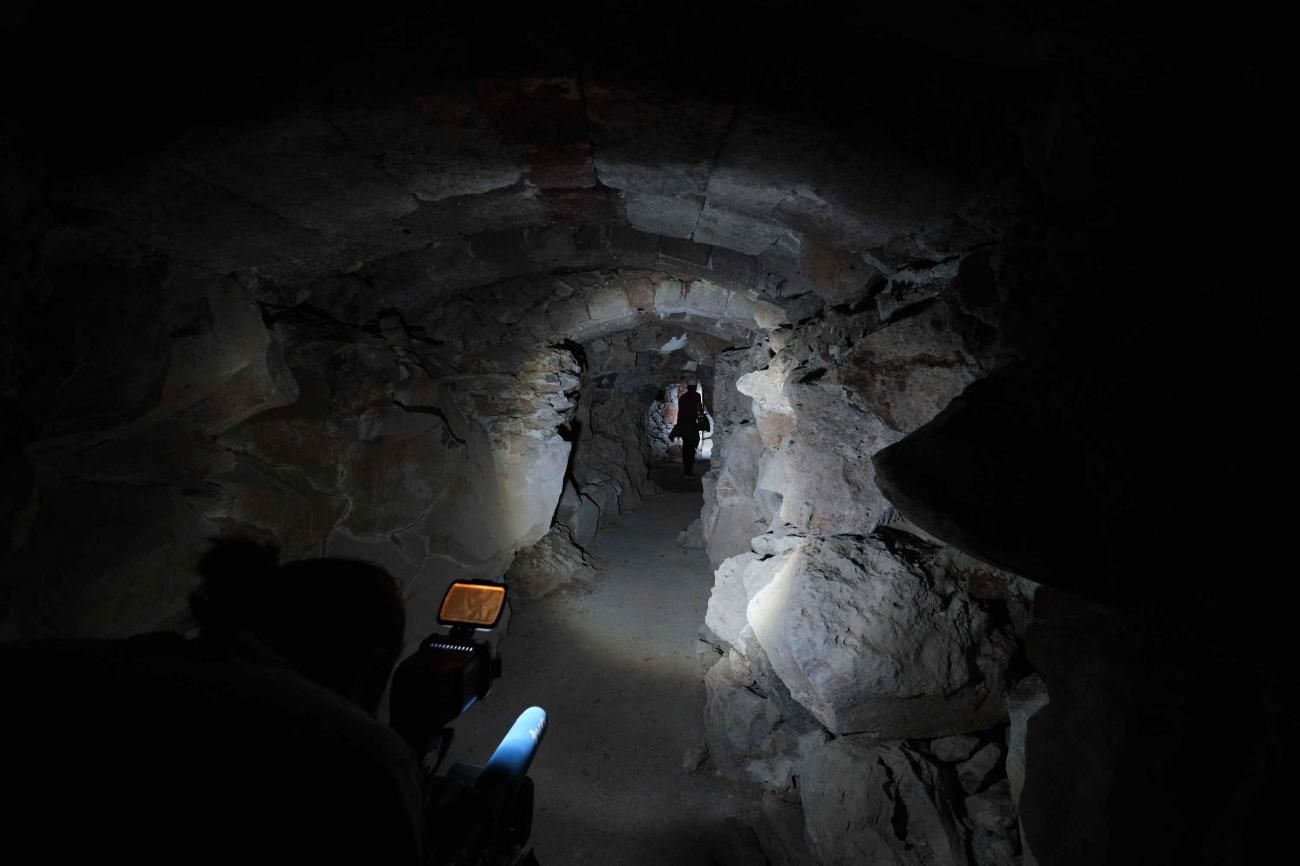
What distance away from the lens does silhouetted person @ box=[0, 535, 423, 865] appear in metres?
0.57

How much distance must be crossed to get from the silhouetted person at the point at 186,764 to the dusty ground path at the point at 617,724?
2.27 meters

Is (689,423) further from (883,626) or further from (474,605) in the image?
(474,605)

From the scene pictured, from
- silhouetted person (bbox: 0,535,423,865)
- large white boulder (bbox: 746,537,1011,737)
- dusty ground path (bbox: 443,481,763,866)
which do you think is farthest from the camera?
dusty ground path (bbox: 443,481,763,866)

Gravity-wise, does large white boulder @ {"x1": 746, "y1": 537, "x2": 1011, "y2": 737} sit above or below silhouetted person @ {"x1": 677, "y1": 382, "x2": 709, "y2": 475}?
below

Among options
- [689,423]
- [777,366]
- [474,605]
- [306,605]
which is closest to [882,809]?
[474,605]

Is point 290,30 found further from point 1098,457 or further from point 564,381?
point 564,381

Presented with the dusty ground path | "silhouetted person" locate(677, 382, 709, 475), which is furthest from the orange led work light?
"silhouetted person" locate(677, 382, 709, 475)

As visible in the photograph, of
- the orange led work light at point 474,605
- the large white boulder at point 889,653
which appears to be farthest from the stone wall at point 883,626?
the orange led work light at point 474,605

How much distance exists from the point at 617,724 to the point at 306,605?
1.93 m

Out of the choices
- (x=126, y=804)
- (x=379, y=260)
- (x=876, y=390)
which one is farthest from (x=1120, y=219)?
(x=379, y=260)

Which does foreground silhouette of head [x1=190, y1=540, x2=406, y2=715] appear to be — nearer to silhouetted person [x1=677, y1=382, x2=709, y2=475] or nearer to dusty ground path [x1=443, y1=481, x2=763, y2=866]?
dusty ground path [x1=443, y1=481, x2=763, y2=866]

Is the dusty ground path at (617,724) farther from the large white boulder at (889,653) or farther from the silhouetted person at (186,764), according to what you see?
the silhouetted person at (186,764)

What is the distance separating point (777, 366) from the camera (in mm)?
3299

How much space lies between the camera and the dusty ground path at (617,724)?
253cm
